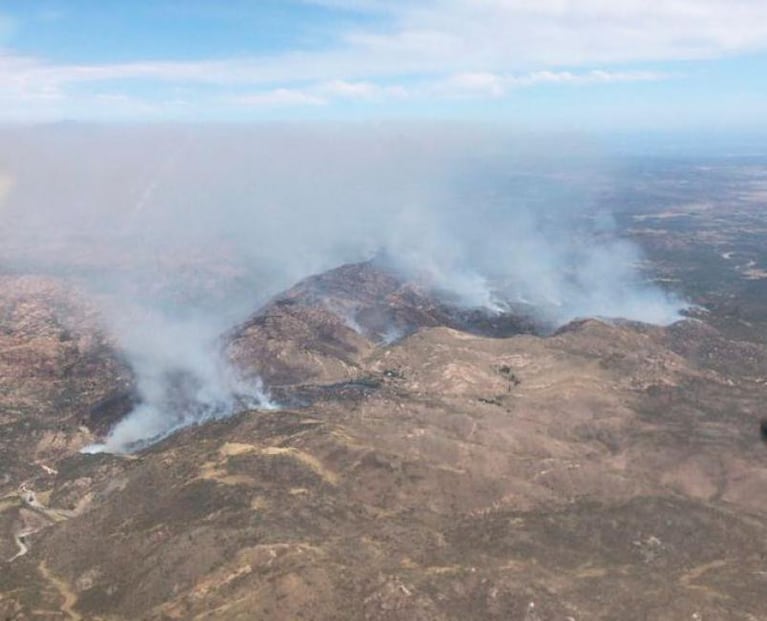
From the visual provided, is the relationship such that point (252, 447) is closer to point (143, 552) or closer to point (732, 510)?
point (143, 552)

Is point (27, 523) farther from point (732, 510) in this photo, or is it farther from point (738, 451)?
point (738, 451)

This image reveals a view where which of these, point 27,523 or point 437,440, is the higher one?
point 437,440

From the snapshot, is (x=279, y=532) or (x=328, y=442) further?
(x=328, y=442)

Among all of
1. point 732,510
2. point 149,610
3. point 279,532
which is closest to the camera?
point 149,610

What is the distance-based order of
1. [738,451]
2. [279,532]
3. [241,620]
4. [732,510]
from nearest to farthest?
1. [241,620]
2. [279,532]
3. [732,510]
4. [738,451]

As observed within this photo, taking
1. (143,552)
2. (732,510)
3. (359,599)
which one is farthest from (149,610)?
(732,510)

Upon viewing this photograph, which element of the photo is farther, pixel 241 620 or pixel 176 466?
pixel 176 466

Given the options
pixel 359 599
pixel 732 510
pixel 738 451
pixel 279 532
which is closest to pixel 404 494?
pixel 279 532

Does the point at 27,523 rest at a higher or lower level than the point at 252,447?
lower

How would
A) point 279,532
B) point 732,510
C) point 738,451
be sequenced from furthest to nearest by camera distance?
point 738,451, point 732,510, point 279,532
